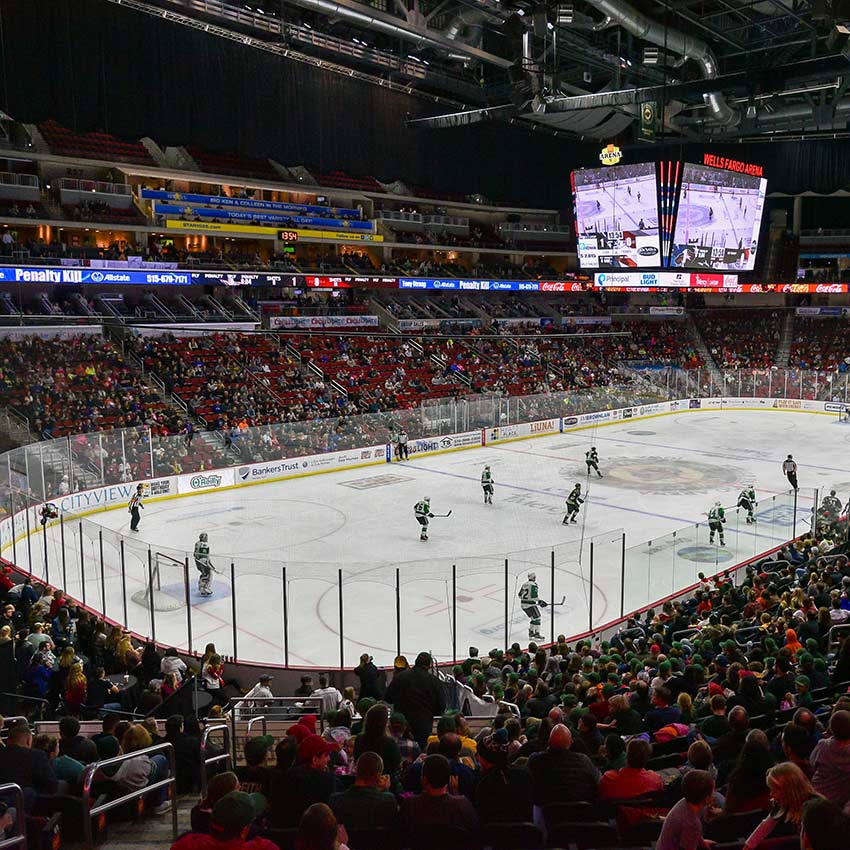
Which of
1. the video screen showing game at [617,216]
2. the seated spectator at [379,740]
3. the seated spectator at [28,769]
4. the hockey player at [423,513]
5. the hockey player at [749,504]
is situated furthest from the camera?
the video screen showing game at [617,216]

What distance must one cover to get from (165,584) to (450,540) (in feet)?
25.1

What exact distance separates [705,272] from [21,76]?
23.5 m

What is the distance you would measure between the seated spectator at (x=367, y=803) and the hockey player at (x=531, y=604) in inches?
367

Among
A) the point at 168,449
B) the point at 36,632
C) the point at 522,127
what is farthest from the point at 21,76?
the point at 522,127

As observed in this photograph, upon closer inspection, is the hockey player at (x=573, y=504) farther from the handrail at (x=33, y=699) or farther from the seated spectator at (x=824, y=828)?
the seated spectator at (x=824, y=828)

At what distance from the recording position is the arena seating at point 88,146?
1348 inches

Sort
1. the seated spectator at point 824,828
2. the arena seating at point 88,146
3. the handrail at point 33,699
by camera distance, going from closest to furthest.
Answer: the seated spectator at point 824,828 < the handrail at point 33,699 < the arena seating at point 88,146

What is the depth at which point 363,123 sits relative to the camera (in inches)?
1470

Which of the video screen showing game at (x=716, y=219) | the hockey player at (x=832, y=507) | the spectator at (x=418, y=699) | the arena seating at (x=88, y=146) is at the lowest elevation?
the hockey player at (x=832, y=507)

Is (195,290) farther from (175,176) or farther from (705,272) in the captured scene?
(705,272)

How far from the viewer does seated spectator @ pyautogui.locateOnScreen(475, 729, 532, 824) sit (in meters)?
4.16

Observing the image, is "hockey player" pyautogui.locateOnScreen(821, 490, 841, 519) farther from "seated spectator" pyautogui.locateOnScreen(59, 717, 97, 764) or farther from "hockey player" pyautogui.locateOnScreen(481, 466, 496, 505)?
"seated spectator" pyautogui.locateOnScreen(59, 717, 97, 764)

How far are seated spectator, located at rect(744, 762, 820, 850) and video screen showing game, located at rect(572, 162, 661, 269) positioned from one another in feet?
Result: 94.7

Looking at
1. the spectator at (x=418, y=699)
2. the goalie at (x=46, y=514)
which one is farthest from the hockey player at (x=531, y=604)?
the goalie at (x=46, y=514)
